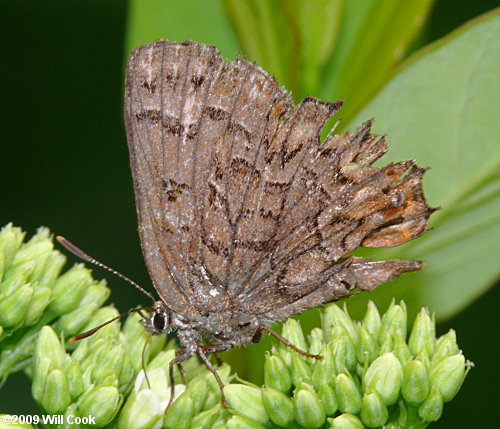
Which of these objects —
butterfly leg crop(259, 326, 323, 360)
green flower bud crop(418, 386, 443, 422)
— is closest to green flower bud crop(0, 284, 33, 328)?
butterfly leg crop(259, 326, 323, 360)

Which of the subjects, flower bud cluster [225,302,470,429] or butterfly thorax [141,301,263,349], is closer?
flower bud cluster [225,302,470,429]

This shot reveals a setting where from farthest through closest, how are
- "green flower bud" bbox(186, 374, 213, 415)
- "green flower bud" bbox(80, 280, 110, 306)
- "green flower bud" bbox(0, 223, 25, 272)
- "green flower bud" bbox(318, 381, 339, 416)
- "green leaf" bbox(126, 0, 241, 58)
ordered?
"green leaf" bbox(126, 0, 241, 58)
"green flower bud" bbox(80, 280, 110, 306)
"green flower bud" bbox(0, 223, 25, 272)
"green flower bud" bbox(186, 374, 213, 415)
"green flower bud" bbox(318, 381, 339, 416)

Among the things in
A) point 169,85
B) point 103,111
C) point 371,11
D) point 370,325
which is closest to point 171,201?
point 169,85

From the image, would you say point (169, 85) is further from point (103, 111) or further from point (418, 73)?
point (103, 111)

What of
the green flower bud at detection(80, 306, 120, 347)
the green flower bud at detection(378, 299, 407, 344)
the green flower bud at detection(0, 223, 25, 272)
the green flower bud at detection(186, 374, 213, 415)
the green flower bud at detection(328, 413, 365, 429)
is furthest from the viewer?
the green flower bud at detection(0, 223, 25, 272)

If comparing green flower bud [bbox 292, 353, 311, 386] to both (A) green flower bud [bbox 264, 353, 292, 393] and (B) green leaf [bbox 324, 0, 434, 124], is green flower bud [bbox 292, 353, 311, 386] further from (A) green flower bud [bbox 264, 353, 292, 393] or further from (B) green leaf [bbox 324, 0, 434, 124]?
(B) green leaf [bbox 324, 0, 434, 124]

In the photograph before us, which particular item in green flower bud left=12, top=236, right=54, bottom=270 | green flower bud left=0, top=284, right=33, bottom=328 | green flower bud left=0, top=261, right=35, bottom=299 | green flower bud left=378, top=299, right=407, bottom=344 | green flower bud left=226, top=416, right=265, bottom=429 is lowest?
green flower bud left=226, top=416, right=265, bottom=429
